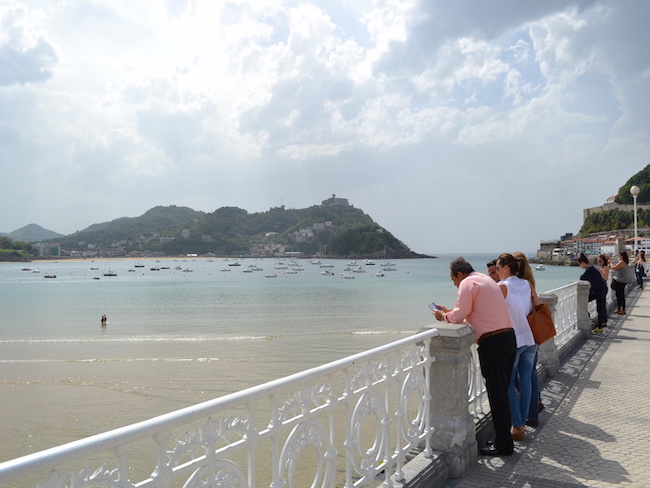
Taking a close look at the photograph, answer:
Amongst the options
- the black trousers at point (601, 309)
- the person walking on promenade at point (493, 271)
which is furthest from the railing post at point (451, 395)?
the black trousers at point (601, 309)

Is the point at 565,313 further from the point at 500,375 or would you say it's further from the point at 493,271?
the point at 500,375

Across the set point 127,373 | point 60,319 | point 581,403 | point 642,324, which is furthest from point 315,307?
point 581,403

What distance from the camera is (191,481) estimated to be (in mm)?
2145

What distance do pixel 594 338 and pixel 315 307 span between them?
26919 millimetres

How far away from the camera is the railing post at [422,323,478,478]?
4098mm

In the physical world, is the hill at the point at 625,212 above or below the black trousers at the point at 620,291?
above

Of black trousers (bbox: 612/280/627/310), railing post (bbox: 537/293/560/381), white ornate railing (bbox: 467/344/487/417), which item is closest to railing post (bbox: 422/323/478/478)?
white ornate railing (bbox: 467/344/487/417)

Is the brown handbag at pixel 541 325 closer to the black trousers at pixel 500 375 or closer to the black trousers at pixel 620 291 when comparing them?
the black trousers at pixel 500 375

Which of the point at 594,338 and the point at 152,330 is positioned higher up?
the point at 594,338

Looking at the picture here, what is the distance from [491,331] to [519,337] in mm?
730

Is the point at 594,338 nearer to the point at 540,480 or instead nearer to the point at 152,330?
the point at 540,480

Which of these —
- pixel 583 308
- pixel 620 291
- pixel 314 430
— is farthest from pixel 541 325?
pixel 620 291

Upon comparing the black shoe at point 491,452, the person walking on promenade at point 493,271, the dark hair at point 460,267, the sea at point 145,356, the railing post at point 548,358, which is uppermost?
the dark hair at point 460,267

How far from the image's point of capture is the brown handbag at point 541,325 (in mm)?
5000
